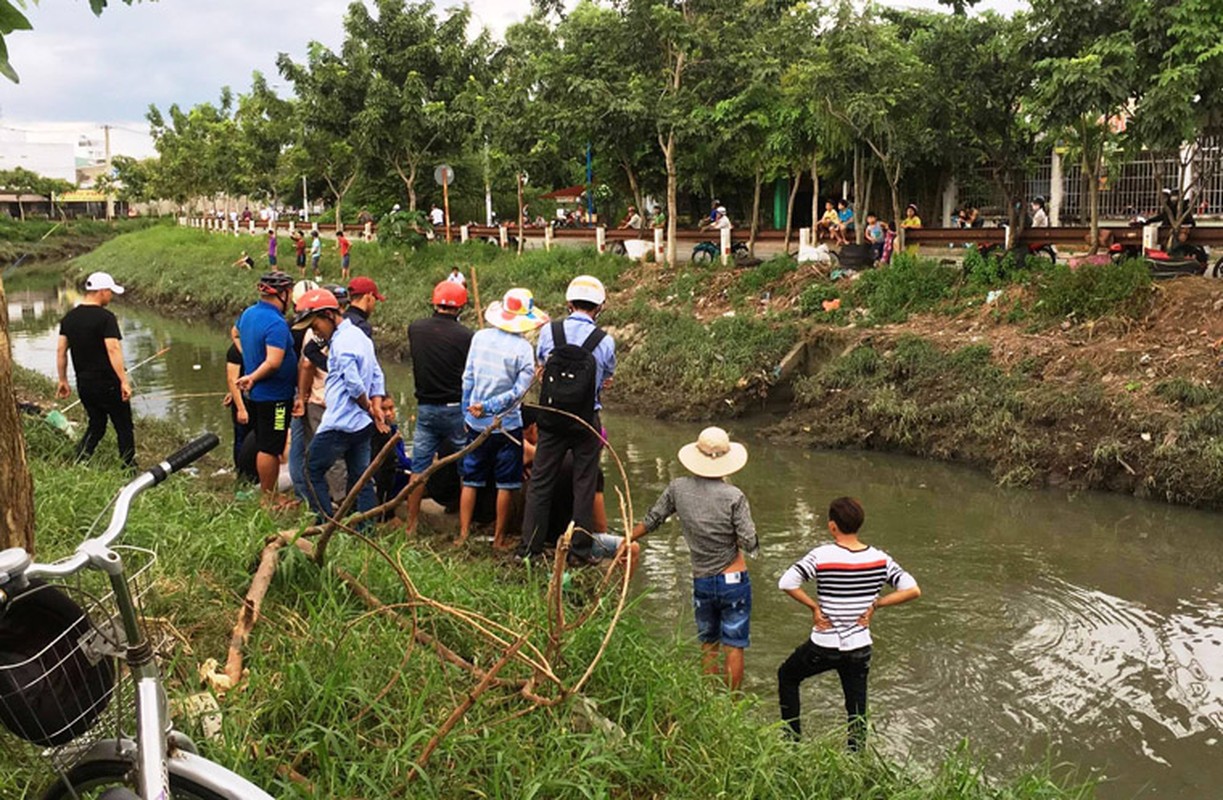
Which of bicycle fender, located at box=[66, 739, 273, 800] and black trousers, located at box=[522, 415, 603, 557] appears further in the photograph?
black trousers, located at box=[522, 415, 603, 557]

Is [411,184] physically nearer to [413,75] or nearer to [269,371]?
[413,75]

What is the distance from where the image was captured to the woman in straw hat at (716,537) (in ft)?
16.3

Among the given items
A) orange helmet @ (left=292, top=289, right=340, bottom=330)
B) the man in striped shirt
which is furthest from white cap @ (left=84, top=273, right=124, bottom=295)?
the man in striped shirt

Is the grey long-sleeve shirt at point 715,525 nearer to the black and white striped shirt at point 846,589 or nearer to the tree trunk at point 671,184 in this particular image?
the black and white striped shirt at point 846,589

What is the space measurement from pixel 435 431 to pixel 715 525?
7.61ft

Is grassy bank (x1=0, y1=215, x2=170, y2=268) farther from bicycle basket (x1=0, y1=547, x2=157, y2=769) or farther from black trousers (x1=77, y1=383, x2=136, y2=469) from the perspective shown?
bicycle basket (x1=0, y1=547, x2=157, y2=769)

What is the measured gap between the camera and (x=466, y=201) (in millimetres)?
34312

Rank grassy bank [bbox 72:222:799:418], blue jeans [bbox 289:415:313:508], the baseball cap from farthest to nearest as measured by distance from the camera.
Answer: grassy bank [bbox 72:222:799:418]
blue jeans [bbox 289:415:313:508]
the baseball cap

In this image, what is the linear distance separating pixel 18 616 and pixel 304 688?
1462 mm

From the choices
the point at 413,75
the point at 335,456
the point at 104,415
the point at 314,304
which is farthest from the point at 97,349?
the point at 413,75

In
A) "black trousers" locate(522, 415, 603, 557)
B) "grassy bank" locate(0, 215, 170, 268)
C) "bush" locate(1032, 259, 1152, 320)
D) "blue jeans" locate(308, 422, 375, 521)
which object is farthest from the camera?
"grassy bank" locate(0, 215, 170, 268)

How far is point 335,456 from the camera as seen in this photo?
627cm

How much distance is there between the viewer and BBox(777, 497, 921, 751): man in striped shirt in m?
4.57

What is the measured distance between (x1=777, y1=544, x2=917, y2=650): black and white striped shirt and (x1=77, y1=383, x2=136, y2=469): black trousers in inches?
200
